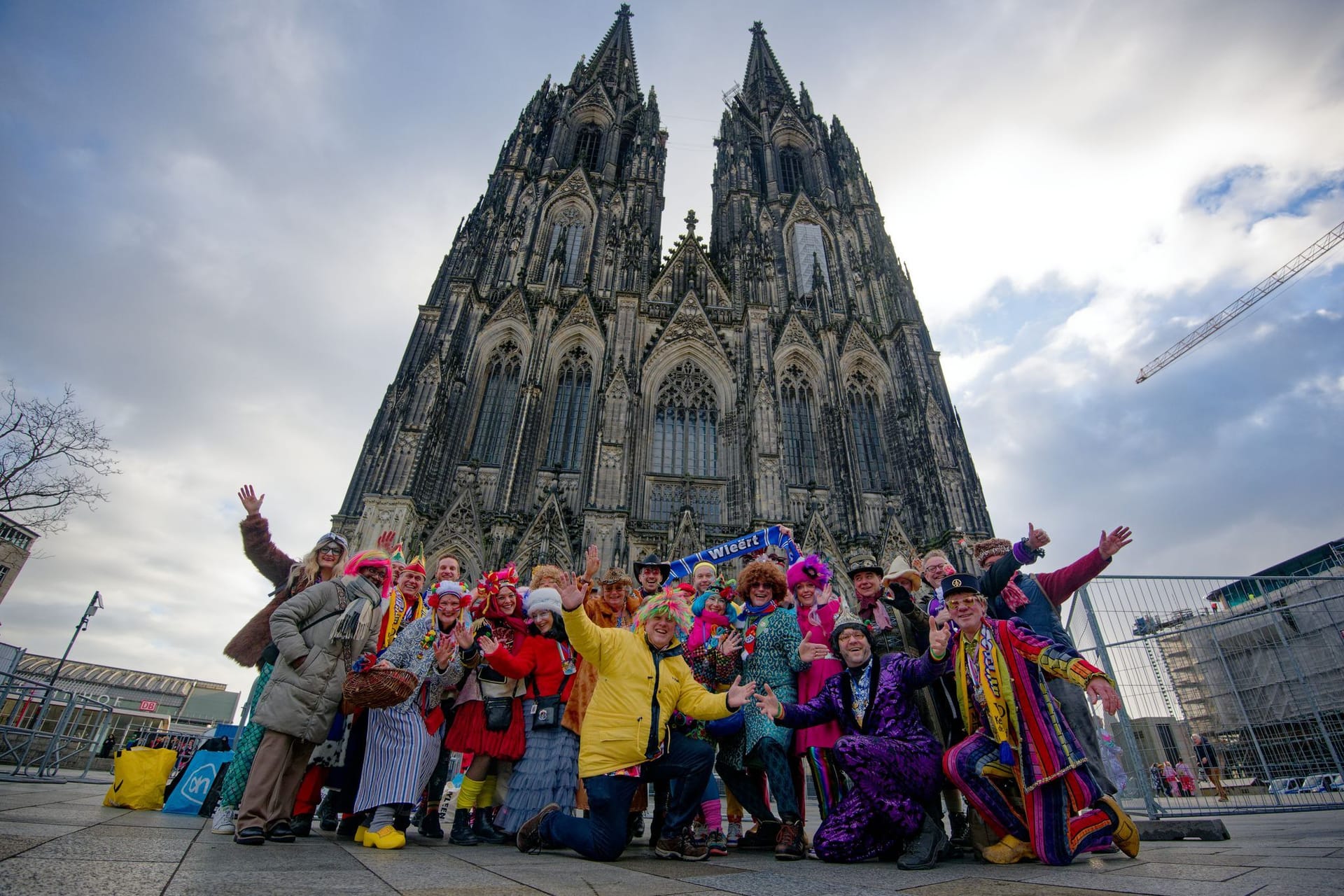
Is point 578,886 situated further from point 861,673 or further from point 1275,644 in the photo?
point 1275,644

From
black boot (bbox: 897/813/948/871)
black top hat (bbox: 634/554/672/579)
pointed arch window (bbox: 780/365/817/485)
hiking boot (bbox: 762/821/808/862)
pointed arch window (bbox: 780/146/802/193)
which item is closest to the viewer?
black boot (bbox: 897/813/948/871)

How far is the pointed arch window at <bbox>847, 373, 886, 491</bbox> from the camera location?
66.7ft

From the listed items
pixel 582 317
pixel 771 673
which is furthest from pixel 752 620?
pixel 582 317

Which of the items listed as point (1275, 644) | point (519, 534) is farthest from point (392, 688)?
point (519, 534)

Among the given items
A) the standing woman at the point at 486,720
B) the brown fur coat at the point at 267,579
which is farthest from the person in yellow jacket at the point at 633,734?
the brown fur coat at the point at 267,579

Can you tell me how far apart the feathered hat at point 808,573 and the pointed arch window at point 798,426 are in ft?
46.3

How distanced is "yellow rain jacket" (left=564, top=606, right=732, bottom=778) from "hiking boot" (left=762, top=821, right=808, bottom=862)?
2.55 ft

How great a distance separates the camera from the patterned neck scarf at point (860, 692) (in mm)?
3611

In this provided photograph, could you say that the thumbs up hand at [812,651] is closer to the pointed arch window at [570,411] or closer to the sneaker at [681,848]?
the sneaker at [681,848]

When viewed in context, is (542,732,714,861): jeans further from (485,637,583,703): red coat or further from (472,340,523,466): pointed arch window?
(472,340,523,466): pointed arch window

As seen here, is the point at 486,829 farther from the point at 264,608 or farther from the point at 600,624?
the point at 264,608

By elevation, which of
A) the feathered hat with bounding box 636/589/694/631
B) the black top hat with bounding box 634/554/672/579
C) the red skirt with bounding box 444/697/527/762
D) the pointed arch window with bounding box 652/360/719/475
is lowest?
the red skirt with bounding box 444/697/527/762

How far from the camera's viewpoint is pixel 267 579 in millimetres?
5363

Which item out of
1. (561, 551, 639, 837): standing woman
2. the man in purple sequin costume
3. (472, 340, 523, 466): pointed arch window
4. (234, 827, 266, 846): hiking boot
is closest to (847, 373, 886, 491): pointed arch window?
(472, 340, 523, 466): pointed arch window
